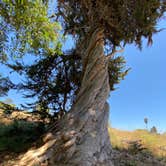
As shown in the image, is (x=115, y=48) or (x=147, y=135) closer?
(x=115, y=48)

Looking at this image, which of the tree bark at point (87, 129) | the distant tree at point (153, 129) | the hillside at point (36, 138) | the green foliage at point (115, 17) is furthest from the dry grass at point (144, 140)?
the green foliage at point (115, 17)

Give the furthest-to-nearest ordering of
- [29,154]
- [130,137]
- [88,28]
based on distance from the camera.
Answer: [130,137] < [88,28] < [29,154]

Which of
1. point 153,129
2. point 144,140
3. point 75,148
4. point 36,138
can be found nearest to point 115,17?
point 36,138

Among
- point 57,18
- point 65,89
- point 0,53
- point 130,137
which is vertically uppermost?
point 57,18

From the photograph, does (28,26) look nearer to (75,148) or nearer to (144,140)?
(75,148)

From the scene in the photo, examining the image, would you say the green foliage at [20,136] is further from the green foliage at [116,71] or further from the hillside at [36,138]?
the green foliage at [116,71]

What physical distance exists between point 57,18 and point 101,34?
1.81 meters

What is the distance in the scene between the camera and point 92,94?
826 centimetres

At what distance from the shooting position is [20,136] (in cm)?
903

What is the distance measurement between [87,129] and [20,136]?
2667 mm

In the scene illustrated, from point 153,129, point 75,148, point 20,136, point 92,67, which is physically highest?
point 92,67

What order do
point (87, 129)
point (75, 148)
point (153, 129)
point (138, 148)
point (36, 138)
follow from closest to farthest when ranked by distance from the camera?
point (75, 148), point (87, 129), point (36, 138), point (138, 148), point (153, 129)

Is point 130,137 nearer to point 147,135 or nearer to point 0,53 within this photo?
point 147,135

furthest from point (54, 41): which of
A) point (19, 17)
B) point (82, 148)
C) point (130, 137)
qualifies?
point (130, 137)
